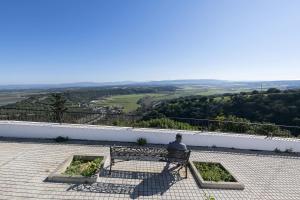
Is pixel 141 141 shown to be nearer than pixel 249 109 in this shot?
Yes

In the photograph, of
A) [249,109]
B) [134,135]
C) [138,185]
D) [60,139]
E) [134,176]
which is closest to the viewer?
[138,185]

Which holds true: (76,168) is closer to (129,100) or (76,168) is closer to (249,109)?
(249,109)

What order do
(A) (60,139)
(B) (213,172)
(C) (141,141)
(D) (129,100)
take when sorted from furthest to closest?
(D) (129,100) < (C) (141,141) < (A) (60,139) < (B) (213,172)

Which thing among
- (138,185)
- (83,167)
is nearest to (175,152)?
(138,185)

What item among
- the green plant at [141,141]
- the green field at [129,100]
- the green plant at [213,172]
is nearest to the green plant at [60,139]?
the green plant at [141,141]

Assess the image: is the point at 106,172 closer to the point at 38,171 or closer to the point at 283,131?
the point at 38,171

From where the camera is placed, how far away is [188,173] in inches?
277

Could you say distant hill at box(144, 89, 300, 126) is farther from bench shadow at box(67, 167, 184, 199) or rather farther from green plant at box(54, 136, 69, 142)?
bench shadow at box(67, 167, 184, 199)

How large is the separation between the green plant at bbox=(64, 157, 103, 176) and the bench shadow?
0.30m

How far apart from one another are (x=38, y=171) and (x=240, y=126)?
790 cm

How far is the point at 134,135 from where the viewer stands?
9680 millimetres

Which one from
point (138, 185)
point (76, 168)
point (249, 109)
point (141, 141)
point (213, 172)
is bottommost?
point (249, 109)

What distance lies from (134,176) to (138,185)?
1.72 ft

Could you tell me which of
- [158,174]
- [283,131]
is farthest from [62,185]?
[283,131]
